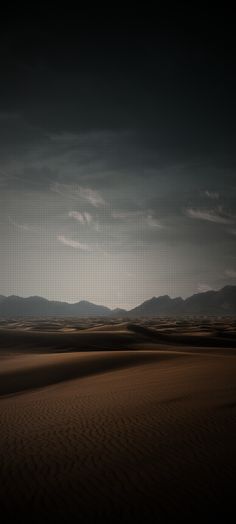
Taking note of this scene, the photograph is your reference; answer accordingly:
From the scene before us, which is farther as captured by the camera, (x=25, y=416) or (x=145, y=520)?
(x=25, y=416)

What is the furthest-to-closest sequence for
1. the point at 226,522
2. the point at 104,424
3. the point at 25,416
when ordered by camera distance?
the point at 25,416
the point at 104,424
the point at 226,522

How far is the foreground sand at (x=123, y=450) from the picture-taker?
4.61 m

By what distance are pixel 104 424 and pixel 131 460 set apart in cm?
248

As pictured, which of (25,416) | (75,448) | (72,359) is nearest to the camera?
(75,448)

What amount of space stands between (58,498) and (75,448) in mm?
2017

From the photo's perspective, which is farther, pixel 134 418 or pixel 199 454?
pixel 134 418

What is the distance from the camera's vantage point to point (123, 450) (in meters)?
6.52

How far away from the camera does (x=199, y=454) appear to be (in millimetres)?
6039

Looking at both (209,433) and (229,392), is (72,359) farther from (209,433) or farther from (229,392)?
(209,433)

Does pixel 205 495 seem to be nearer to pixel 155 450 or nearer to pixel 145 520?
pixel 145 520

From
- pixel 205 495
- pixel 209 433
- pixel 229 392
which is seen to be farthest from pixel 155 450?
pixel 229 392

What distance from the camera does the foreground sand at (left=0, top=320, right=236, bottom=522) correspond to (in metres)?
4.61

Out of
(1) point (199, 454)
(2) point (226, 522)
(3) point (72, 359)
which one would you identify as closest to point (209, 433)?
(1) point (199, 454)

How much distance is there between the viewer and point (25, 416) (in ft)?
32.4
